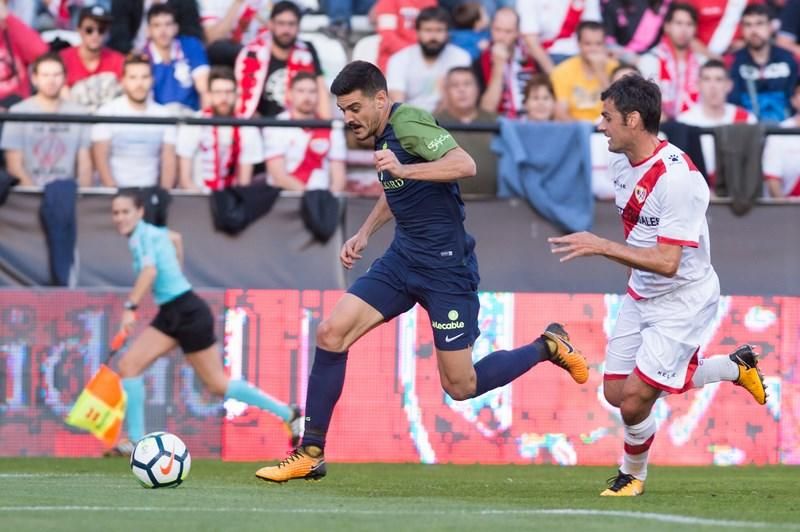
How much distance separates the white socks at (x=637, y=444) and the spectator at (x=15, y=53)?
691cm

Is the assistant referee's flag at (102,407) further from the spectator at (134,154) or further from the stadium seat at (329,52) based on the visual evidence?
the stadium seat at (329,52)

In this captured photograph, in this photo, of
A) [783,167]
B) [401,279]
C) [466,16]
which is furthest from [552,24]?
[401,279]

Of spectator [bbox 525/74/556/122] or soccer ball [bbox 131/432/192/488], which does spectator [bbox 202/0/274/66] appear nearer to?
spectator [bbox 525/74/556/122]

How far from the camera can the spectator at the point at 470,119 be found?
12.8m

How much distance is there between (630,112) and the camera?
810 centimetres

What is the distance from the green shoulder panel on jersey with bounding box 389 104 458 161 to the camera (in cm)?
820

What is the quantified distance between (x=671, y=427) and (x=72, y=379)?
477 centimetres

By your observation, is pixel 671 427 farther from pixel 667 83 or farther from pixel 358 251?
pixel 358 251

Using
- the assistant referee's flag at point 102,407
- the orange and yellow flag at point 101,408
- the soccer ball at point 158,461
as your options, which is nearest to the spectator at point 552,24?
the assistant referee's flag at point 102,407

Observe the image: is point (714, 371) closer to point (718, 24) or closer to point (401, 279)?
point (401, 279)

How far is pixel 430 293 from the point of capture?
8.58 metres

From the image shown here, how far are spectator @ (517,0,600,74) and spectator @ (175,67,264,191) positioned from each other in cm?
303

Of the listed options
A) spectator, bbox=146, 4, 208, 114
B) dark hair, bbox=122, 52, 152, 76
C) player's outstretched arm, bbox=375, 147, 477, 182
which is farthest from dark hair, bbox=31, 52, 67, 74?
player's outstretched arm, bbox=375, 147, 477, 182

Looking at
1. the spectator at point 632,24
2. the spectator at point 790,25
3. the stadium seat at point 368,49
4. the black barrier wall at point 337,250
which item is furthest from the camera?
the spectator at point 790,25
